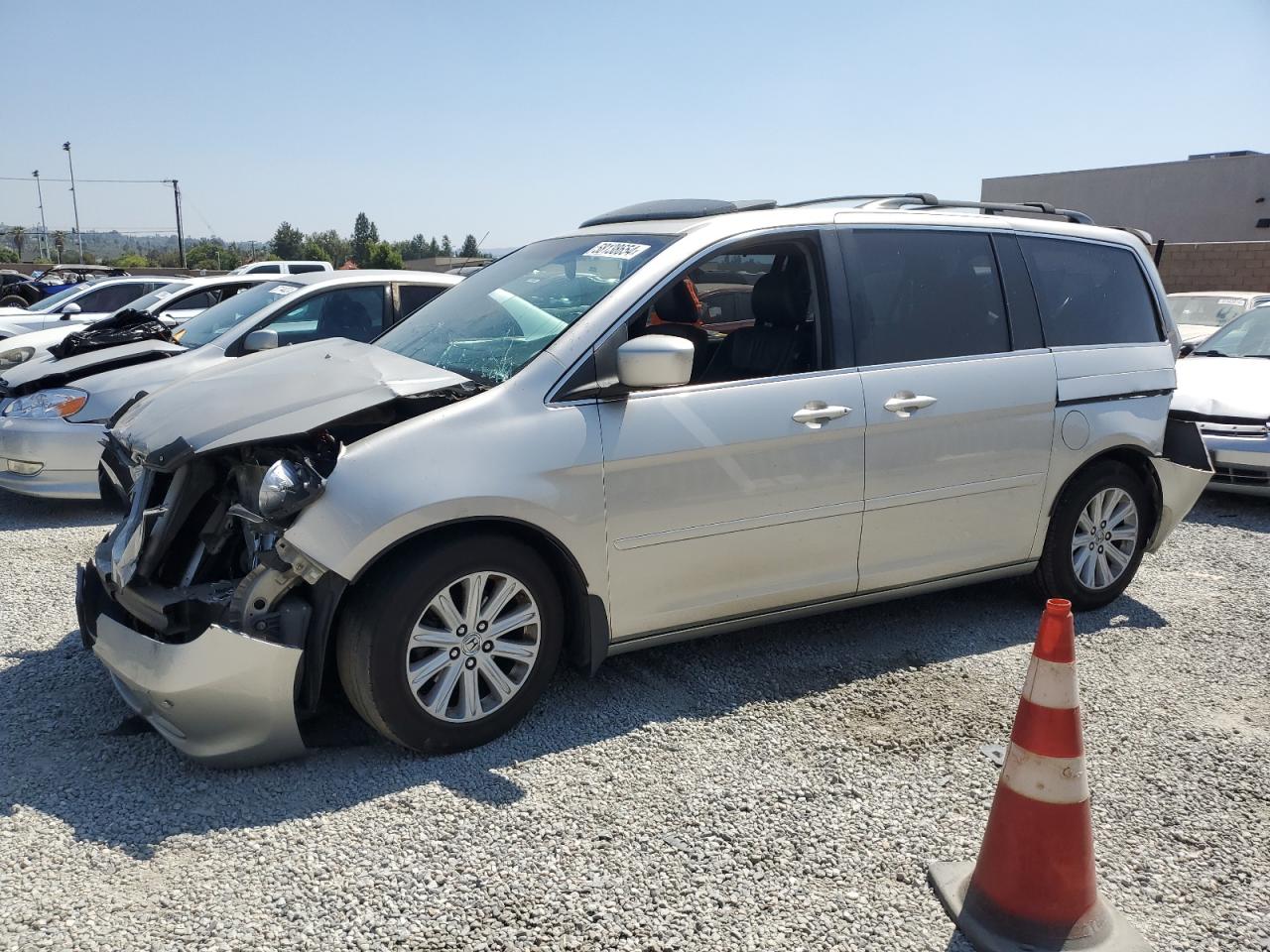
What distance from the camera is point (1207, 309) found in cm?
1276

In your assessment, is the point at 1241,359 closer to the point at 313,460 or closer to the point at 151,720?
the point at 313,460

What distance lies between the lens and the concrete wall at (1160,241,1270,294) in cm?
2077

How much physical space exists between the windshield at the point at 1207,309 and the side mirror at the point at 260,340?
10.5m

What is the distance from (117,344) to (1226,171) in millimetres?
35398

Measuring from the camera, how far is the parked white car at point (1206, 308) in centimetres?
1234

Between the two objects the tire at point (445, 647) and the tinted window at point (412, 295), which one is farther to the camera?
the tinted window at point (412, 295)

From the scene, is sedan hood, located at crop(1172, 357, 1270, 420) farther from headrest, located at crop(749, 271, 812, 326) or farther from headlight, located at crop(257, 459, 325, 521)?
headlight, located at crop(257, 459, 325, 521)

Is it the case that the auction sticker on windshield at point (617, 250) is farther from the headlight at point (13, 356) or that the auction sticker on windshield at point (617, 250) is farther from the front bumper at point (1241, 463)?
the headlight at point (13, 356)

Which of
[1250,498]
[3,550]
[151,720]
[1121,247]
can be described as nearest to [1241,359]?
[1250,498]

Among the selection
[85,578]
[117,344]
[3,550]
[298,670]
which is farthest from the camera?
[117,344]

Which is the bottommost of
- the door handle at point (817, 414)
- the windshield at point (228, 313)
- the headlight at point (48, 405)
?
the headlight at point (48, 405)

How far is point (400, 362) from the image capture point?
405 cm

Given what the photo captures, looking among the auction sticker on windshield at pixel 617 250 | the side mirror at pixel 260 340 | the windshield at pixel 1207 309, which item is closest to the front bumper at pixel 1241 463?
the auction sticker on windshield at pixel 617 250

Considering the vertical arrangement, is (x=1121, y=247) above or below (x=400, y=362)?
above
